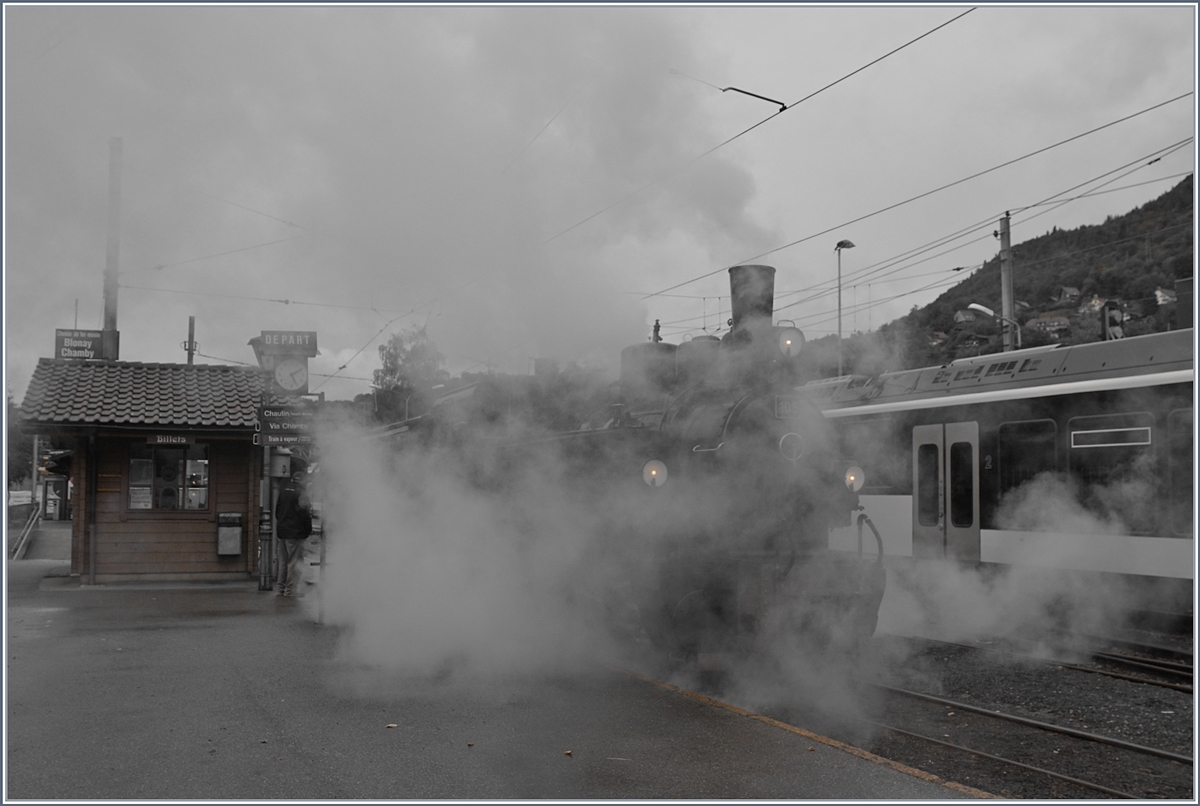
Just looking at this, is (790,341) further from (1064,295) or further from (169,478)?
(1064,295)

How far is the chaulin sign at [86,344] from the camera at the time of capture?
1337 cm

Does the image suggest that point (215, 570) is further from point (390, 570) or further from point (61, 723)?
point (61, 723)

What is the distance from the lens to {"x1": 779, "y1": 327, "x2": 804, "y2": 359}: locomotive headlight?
274 inches

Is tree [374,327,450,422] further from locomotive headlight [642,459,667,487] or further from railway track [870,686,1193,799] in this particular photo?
railway track [870,686,1193,799]

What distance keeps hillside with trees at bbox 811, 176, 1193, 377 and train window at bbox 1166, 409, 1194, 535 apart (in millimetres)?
3396

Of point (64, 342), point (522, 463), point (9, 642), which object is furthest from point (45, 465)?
point (522, 463)

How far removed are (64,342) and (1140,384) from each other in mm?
14150

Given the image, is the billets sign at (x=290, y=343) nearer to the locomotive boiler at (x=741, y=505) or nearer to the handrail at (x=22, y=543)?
the locomotive boiler at (x=741, y=505)

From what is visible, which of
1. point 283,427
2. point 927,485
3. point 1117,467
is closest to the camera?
point 1117,467

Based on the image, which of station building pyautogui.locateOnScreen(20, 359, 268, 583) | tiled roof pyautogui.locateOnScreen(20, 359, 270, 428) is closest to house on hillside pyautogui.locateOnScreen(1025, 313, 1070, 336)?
tiled roof pyautogui.locateOnScreen(20, 359, 270, 428)

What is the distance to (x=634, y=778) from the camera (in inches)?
174

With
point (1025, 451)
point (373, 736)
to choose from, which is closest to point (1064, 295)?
point (1025, 451)

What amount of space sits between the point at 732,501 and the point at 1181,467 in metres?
4.19

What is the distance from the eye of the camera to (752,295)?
7039 mm
